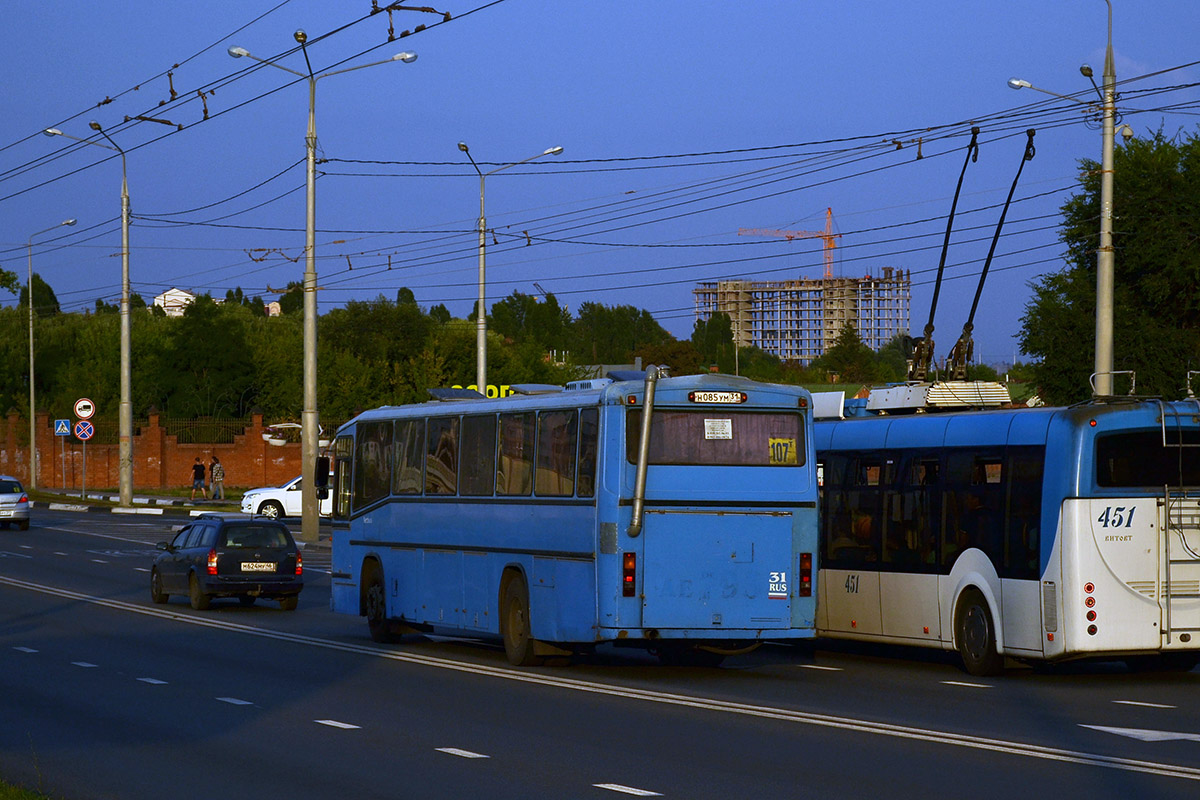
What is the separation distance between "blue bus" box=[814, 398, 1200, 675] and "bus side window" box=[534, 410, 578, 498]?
12.5 feet

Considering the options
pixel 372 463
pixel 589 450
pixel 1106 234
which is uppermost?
pixel 1106 234

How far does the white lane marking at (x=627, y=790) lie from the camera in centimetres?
899

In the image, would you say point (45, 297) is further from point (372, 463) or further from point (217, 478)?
point (372, 463)

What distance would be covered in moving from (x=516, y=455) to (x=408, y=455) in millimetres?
2851

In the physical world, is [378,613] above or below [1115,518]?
below

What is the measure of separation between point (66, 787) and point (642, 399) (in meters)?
7.29

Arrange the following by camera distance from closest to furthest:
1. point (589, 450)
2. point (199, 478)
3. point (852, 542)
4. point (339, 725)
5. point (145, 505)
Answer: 1. point (339, 725)
2. point (589, 450)
3. point (852, 542)
4. point (145, 505)
5. point (199, 478)

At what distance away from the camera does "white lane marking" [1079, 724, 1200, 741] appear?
11.2 metres

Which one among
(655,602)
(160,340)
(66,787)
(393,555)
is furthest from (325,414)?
(66,787)

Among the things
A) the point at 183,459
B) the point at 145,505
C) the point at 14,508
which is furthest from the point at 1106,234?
the point at 183,459

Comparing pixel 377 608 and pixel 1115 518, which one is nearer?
pixel 1115 518

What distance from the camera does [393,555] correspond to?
64.5 feet

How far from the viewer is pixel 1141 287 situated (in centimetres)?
4434

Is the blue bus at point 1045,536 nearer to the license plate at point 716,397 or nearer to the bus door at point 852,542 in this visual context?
the bus door at point 852,542
